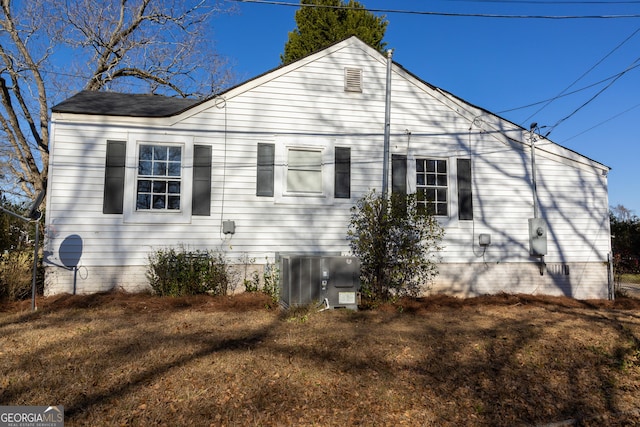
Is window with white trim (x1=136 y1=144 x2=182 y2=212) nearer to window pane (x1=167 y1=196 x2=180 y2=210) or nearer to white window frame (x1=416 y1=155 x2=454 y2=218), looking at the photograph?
window pane (x1=167 y1=196 x2=180 y2=210)

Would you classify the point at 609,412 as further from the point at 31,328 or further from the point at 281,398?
the point at 31,328

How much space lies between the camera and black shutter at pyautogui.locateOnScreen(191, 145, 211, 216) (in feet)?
31.1

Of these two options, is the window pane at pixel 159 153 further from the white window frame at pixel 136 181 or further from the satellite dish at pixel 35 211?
the satellite dish at pixel 35 211

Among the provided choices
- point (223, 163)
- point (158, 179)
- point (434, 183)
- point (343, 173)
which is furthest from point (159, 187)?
point (434, 183)

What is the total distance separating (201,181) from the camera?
31.4 ft

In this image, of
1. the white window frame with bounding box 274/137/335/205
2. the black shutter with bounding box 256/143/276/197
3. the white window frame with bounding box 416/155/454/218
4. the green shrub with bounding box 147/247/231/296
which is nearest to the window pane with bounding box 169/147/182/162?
the black shutter with bounding box 256/143/276/197

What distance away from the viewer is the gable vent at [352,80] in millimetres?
10602

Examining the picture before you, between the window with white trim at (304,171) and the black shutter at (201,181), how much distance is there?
5.86ft

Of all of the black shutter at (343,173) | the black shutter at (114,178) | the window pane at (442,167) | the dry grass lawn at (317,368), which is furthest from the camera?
the window pane at (442,167)

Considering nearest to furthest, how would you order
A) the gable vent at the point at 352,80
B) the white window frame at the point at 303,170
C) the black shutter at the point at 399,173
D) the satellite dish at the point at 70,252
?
the satellite dish at the point at 70,252, the white window frame at the point at 303,170, the black shutter at the point at 399,173, the gable vent at the point at 352,80

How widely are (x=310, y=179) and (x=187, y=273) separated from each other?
11.4ft

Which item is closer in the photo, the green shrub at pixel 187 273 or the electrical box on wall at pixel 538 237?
the green shrub at pixel 187 273

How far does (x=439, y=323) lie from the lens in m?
6.98

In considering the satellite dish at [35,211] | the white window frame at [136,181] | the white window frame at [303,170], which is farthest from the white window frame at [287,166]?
the satellite dish at [35,211]
